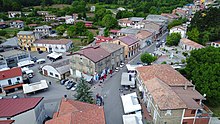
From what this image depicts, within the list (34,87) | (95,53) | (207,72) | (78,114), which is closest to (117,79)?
(95,53)

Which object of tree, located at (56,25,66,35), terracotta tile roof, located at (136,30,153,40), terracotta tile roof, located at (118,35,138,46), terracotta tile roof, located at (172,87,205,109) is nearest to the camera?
terracotta tile roof, located at (172,87,205,109)

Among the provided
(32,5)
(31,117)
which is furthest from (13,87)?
(32,5)

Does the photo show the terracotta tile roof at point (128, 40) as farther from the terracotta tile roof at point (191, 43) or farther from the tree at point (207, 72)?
the tree at point (207, 72)

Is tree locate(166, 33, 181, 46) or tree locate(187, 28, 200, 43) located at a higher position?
tree locate(187, 28, 200, 43)

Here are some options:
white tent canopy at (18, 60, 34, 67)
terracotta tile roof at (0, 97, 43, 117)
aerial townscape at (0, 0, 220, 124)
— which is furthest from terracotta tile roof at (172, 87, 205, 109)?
white tent canopy at (18, 60, 34, 67)

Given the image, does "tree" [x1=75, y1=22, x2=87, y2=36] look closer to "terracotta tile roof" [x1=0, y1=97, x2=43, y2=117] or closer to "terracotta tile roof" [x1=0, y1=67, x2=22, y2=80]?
"terracotta tile roof" [x1=0, y1=67, x2=22, y2=80]

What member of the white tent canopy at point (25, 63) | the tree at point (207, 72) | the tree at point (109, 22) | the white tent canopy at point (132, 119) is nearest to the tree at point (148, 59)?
the tree at point (207, 72)

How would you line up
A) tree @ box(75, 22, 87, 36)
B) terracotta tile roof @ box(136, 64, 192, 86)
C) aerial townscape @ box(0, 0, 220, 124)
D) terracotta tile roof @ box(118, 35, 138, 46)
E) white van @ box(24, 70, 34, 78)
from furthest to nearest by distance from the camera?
tree @ box(75, 22, 87, 36) < terracotta tile roof @ box(118, 35, 138, 46) < white van @ box(24, 70, 34, 78) < terracotta tile roof @ box(136, 64, 192, 86) < aerial townscape @ box(0, 0, 220, 124)

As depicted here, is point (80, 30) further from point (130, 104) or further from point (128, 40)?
point (130, 104)

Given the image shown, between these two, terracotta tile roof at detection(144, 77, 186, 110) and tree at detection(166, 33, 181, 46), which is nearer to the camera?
terracotta tile roof at detection(144, 77, 186, 110)
